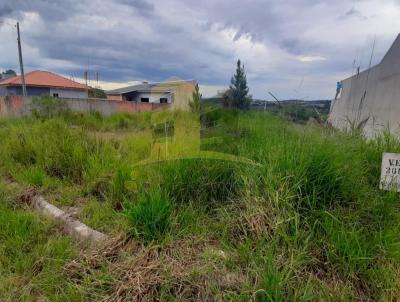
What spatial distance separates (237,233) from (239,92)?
Answer: 7.86 ft

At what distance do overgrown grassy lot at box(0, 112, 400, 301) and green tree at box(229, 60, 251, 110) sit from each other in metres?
1.04

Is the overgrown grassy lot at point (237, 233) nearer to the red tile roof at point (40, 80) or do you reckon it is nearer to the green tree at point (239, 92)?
the green tree at point (239, 92)

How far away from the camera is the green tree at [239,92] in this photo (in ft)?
10.7

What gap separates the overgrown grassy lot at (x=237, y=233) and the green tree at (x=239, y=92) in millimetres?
1036

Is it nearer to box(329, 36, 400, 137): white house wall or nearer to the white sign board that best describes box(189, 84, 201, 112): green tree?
box(329, 36, 400, 137): white house wall

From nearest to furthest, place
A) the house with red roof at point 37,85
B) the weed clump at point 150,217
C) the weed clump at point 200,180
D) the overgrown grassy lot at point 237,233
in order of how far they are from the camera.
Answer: the overgrown grassy lot at point 237,233 < the weed clump at point 150,217 < the weed clump at point 200,180 < the house with red roof at point 37,85

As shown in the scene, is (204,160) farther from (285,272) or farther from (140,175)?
(285,272)

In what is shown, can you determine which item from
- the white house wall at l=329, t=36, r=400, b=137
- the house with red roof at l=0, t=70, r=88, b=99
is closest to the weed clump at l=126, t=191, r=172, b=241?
the white house wall at l=329, t=36, r=400, b=137

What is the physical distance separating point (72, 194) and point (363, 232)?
2.47 meters

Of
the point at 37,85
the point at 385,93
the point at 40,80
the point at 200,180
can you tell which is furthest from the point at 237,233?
the point at 40,80

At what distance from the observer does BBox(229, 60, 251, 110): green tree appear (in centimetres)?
326

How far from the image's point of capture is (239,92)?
3.57 metres

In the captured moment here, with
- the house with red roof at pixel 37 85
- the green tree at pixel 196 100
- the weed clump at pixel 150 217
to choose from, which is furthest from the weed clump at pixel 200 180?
the house with red roof at pixel 37 85

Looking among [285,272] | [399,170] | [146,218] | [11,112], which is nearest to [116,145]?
[146,218]
